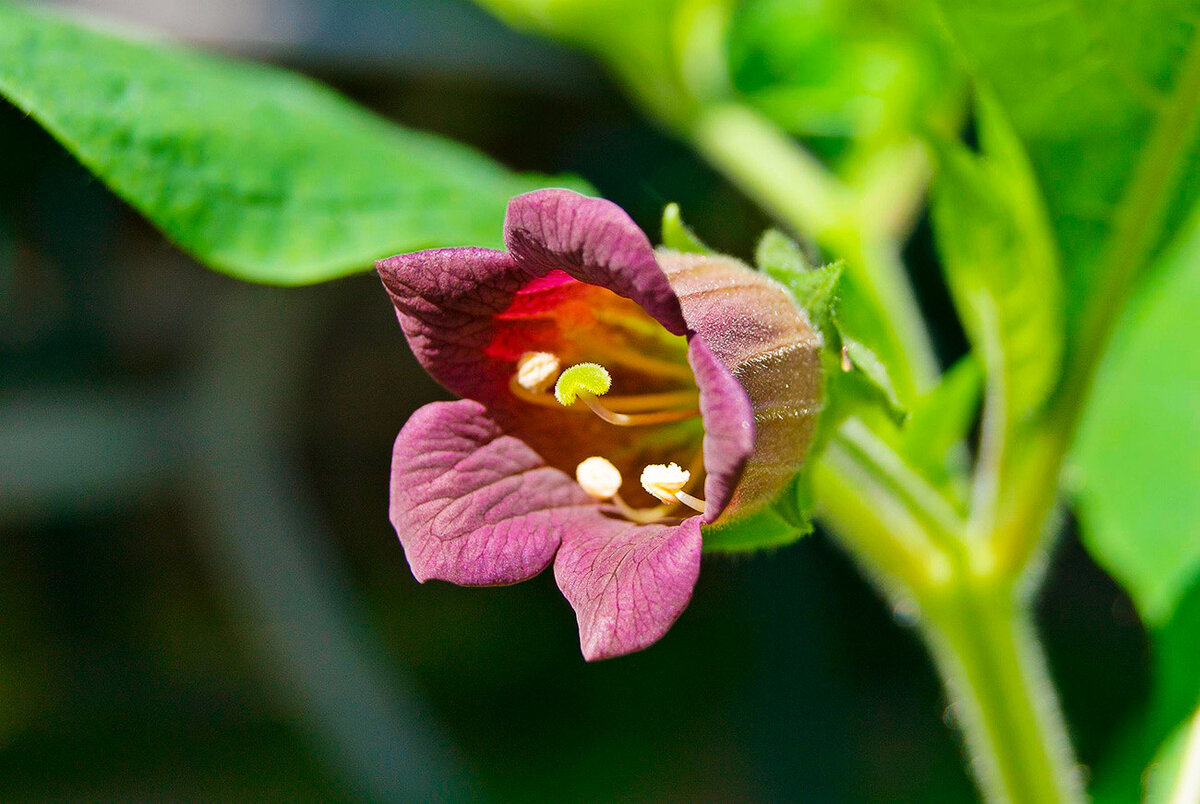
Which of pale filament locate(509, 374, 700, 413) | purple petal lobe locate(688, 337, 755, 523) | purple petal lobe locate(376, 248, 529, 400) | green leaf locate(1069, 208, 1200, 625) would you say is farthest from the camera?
green leaf locate(1069, 208, 1200, 625)

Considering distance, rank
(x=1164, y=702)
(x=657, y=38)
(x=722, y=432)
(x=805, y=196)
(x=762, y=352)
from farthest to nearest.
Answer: (x=657, y=38)
(x=805, y=196)
(x=1164, y=702)
(x=762, y=352)
(x=722, y=432)

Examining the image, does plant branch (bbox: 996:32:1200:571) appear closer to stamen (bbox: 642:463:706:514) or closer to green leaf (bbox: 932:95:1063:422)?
green leaf (bbox: 932:95:1063:422)

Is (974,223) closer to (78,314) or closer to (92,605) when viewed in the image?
(78,314)

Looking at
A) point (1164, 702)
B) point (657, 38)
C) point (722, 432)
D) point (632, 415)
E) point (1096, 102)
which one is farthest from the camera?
point (657, 38)

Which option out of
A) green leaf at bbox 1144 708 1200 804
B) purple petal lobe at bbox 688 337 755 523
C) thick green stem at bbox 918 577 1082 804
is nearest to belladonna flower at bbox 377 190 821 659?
purple petal lobe at bbox 688 337 755 523

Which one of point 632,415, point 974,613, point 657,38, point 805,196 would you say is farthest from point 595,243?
point 657,38

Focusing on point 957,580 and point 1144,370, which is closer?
point 957,580

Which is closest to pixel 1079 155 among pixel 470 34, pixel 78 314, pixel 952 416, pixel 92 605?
pixel 952 416

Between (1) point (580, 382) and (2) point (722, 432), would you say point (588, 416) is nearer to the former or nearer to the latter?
(1) point (580, 382)
